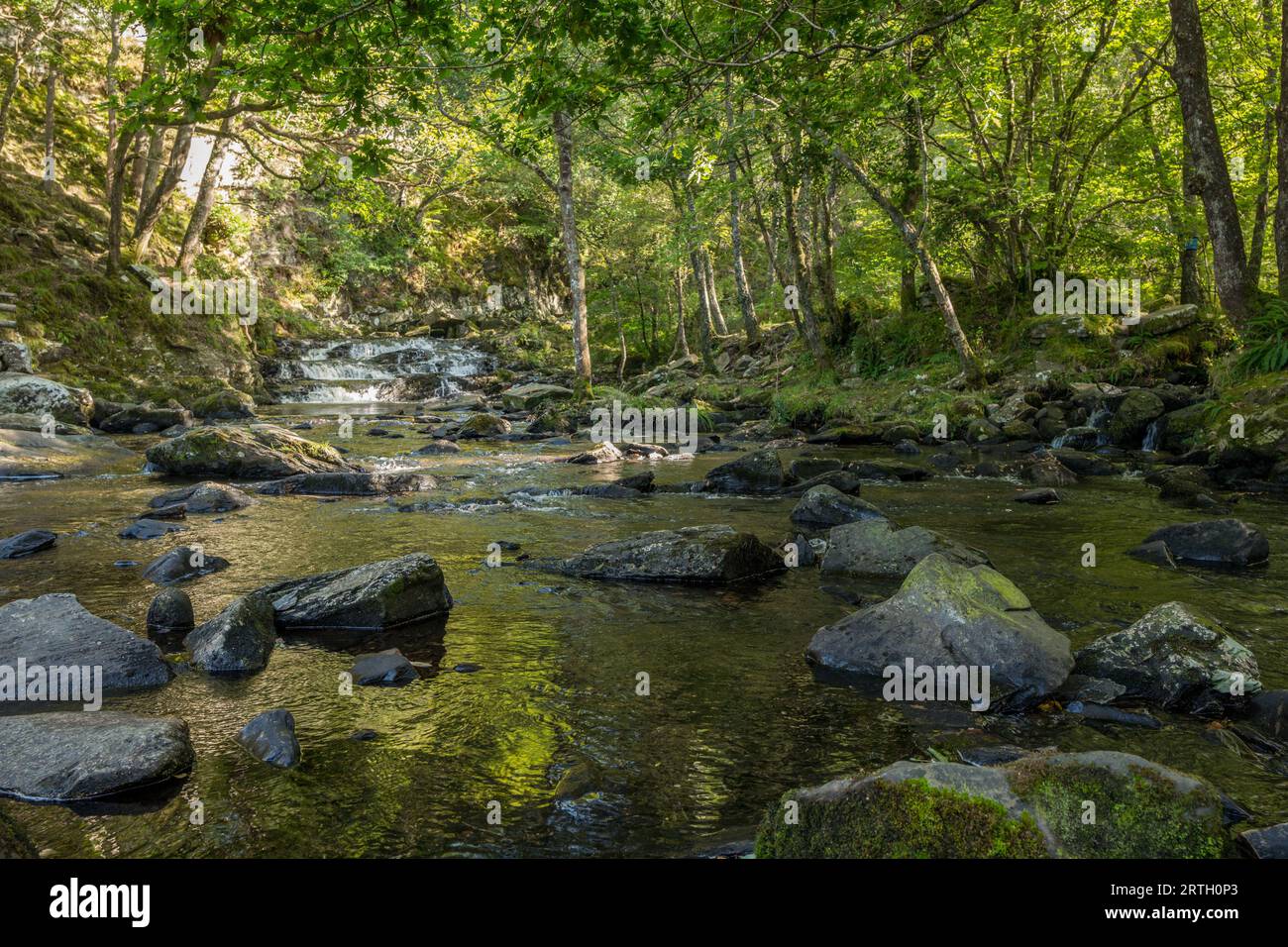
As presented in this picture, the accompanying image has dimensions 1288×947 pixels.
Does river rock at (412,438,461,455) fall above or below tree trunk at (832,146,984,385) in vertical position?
below

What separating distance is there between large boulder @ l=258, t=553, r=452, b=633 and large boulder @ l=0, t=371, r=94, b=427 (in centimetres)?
1441

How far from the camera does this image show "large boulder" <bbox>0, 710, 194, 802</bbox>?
12.1 feet

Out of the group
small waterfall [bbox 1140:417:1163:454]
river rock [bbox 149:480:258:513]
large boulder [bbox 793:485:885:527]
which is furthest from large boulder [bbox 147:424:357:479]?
small waterfall [bbox 1140:417:1163:454]

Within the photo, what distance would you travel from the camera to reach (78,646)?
511cm

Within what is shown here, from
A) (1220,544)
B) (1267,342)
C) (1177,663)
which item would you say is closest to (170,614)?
(1177,663)

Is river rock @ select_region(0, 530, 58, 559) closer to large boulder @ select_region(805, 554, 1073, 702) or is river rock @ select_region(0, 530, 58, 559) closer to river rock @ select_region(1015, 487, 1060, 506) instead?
large boulder @ select_region(805, 554, 1073, 702)

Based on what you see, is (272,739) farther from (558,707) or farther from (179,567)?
(179,567)

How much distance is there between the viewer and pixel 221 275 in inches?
1218

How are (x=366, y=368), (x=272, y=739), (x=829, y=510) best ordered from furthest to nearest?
1. (x=366, y=368)
2. (x=829, y=510)
3. (x=272, y=739)

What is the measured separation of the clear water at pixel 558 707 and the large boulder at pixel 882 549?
0.37m

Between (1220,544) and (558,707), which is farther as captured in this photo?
(1220,544)

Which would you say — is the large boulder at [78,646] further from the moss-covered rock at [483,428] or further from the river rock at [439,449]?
the moss-covered rock at [483,428]

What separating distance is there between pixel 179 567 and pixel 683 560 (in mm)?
4562
